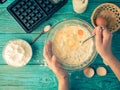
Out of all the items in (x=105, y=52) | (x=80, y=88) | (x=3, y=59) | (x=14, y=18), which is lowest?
(x=80, y=88)

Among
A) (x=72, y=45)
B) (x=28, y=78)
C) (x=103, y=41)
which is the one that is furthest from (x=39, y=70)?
(x=103, y=41)

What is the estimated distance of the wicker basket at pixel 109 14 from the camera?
4.23 feet

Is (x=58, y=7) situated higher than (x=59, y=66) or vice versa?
(x=58, y=7)

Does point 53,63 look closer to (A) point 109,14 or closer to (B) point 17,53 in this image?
(B) point 17,53

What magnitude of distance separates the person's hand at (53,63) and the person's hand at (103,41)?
0.17 m

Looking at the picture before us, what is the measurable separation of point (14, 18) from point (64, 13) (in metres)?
0.22

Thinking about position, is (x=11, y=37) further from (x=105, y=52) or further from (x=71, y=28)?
(x=105, y=52)

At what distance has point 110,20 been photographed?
1.30m

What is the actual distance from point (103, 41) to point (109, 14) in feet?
0.53

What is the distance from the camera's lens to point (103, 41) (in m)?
1.20

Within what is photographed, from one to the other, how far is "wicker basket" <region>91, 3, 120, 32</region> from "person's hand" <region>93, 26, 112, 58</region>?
95 millimetres

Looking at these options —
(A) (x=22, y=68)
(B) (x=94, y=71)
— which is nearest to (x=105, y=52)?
(B) (x=94, y=71)

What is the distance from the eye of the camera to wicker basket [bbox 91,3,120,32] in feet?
4.23

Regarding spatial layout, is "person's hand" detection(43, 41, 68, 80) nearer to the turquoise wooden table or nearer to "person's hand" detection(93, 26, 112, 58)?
the turquoise wooden table
